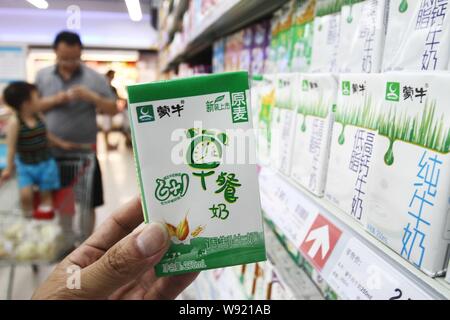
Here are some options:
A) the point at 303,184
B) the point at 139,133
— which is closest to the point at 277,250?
the point at 303,184

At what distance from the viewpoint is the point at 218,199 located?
1.80ft

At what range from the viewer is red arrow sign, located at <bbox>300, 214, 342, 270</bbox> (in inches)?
26.4

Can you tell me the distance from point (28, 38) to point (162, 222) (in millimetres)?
10420

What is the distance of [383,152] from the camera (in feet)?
1.80

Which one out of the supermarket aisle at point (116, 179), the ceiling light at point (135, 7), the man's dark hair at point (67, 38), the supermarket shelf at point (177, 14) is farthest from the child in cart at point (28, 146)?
the ceiling light at point (135, 7)

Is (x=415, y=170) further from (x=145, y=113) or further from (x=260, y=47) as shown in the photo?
(x=260, y=47)

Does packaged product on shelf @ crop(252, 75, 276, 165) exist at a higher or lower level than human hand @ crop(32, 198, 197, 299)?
higher

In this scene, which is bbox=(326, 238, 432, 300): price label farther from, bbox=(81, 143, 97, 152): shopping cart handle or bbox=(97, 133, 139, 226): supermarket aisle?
bbox=(97, 133, 139, 226): supermarket aisle

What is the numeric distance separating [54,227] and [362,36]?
2.11 meters

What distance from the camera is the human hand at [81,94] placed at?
8.43 feet

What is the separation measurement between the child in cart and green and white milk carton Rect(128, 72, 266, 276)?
228cm

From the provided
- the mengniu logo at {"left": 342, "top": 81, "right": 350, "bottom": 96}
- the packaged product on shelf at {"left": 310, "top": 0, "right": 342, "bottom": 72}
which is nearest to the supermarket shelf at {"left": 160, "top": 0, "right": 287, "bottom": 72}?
the packaged product on shelf at {"left": 310, "top": 0, "right": 342, "bottom": 72}

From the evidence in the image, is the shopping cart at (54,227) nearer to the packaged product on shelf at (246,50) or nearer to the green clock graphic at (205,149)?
the packaged product on shelf at (246,50)

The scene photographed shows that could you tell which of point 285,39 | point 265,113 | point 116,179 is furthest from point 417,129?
point 116,179
